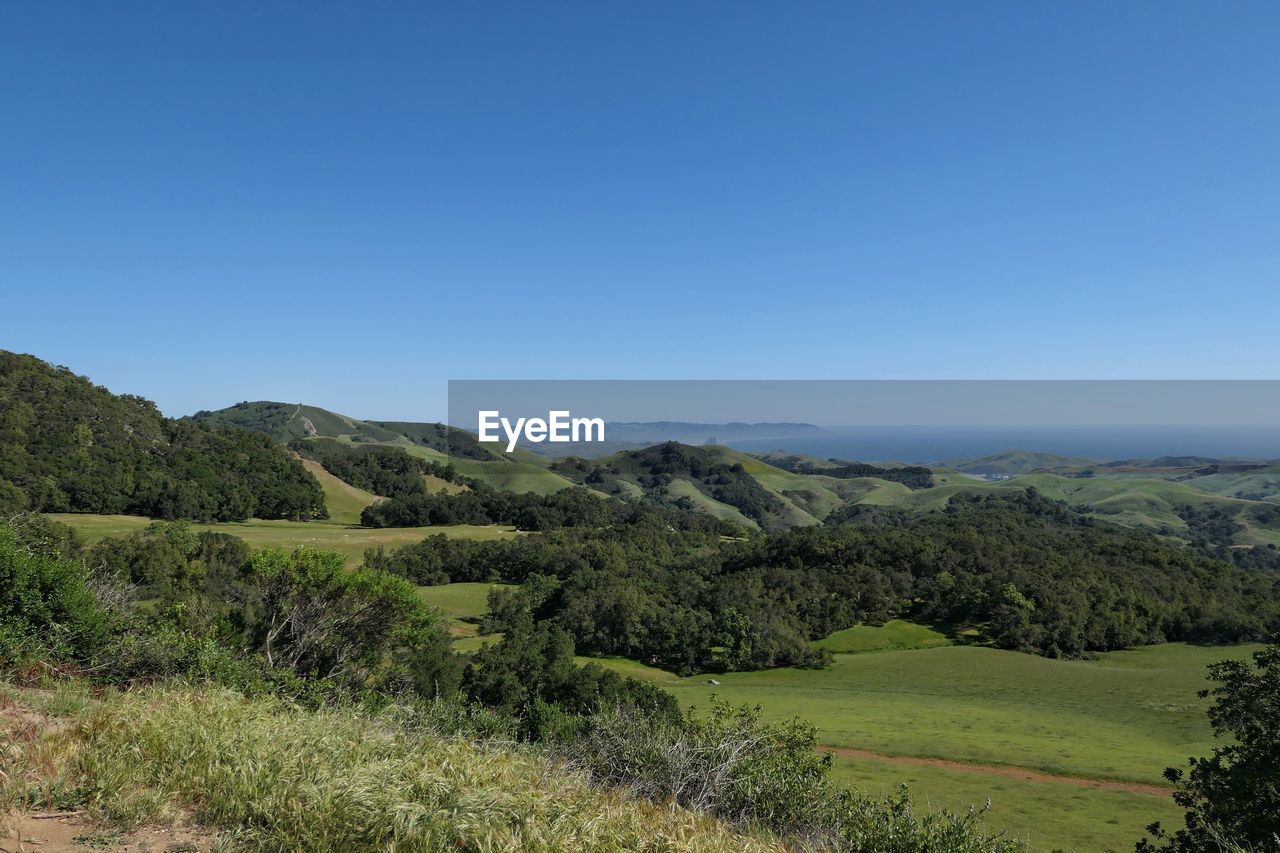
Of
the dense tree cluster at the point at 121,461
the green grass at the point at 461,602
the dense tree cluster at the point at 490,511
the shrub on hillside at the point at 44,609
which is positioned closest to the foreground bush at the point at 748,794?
the shrub on hillside at the point at 44,609

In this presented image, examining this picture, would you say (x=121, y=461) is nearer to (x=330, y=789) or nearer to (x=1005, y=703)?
(x=1005, y=703)

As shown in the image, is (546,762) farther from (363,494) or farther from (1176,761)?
(363,494)

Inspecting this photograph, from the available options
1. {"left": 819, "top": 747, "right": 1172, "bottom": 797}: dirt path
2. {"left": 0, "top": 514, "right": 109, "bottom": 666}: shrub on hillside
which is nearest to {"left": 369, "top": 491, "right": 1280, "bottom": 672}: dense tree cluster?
{"left": 819, "top": 747, "right": 1172, "bottom": 797}: dirt path

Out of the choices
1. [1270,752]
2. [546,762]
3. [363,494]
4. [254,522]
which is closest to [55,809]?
[546,762]

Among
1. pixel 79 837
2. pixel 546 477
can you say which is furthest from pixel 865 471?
pixel 79 837

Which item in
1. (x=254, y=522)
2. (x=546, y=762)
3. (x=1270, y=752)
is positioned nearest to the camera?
(x=546, y=762)

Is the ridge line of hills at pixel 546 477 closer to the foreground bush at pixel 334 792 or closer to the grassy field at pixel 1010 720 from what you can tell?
the grassy field at pixel 1010 720
